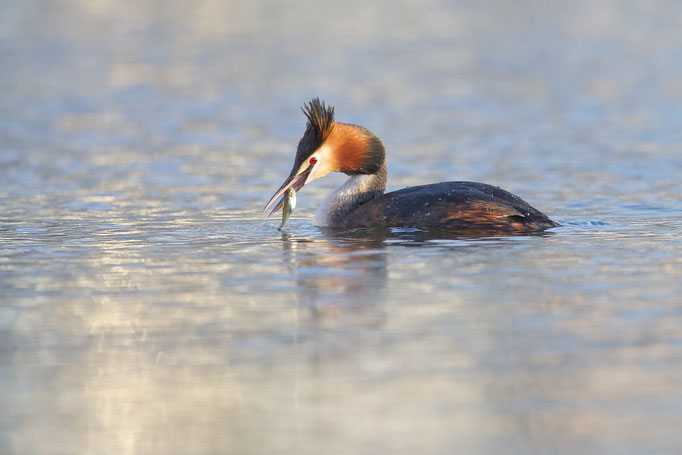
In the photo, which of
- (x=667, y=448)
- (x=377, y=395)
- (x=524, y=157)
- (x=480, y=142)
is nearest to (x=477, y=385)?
(x=377, y=395)

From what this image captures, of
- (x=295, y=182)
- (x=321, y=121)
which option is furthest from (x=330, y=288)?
(x=321, y=121)

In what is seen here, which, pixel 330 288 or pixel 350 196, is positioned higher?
pixel 350 196

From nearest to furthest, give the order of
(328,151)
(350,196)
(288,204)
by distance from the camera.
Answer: (288,204) < (328,151) < (350,196)

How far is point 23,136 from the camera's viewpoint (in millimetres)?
20547

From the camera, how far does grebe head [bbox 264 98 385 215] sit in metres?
12.1

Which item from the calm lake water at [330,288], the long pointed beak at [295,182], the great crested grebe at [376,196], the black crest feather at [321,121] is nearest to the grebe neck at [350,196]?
the great crested grebe at [376,196]

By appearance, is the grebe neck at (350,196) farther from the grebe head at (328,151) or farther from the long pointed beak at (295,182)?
the long pointed beak at (295,182)

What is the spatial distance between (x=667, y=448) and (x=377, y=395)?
1499mm

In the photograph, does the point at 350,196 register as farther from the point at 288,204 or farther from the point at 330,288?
the point at 330,288

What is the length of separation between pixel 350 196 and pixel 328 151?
55 cm

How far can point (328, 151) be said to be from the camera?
1230 cm

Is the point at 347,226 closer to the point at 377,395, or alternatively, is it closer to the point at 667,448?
the point at 377,395

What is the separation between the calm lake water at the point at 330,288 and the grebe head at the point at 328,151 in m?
0.56

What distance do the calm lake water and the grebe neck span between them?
244 millimetres
